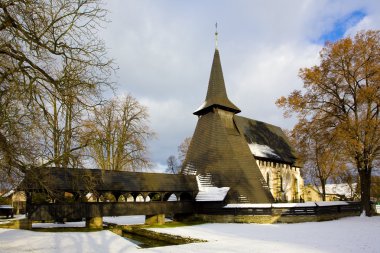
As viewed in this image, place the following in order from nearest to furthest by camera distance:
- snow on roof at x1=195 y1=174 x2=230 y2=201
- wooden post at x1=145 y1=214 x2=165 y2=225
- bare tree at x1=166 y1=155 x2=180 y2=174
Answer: wooden post at x1=145 y1=214 x2=165 y2=225 → snow on roof at x1=195 y1=174 x2=230 y2=201 → bare tree at x1=166 y1=155 x2=180 y2=174

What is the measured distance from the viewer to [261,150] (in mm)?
33812

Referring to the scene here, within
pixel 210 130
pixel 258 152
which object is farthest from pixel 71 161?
pixel 258 152

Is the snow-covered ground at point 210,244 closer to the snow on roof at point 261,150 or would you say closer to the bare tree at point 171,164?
the snow on roof at point 261,150

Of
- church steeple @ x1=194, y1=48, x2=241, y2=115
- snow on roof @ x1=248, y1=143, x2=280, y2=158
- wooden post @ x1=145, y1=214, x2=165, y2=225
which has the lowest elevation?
wooden post @ x1=145, y1=214, x2=165, y2=225

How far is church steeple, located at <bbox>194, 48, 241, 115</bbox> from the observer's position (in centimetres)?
2839

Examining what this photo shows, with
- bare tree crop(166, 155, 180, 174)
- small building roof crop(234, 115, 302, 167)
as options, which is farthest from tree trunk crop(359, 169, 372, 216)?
bare tree crop(166, 155, 180, 174)

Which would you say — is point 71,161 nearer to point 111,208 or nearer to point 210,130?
point 111,208

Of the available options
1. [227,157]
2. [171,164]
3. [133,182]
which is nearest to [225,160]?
[227,157]

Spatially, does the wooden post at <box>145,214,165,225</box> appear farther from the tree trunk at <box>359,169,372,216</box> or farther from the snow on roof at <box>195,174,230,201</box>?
the tree trunk at <box>359,169,372,216</box>

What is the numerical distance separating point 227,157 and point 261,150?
30.8 ft

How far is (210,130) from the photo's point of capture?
1080 inches

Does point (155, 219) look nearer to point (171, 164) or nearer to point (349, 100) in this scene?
point (349, 100)

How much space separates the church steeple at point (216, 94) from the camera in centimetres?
2839

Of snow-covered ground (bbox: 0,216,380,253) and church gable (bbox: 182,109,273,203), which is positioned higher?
church gable (bbox: 182,109,273,203)
